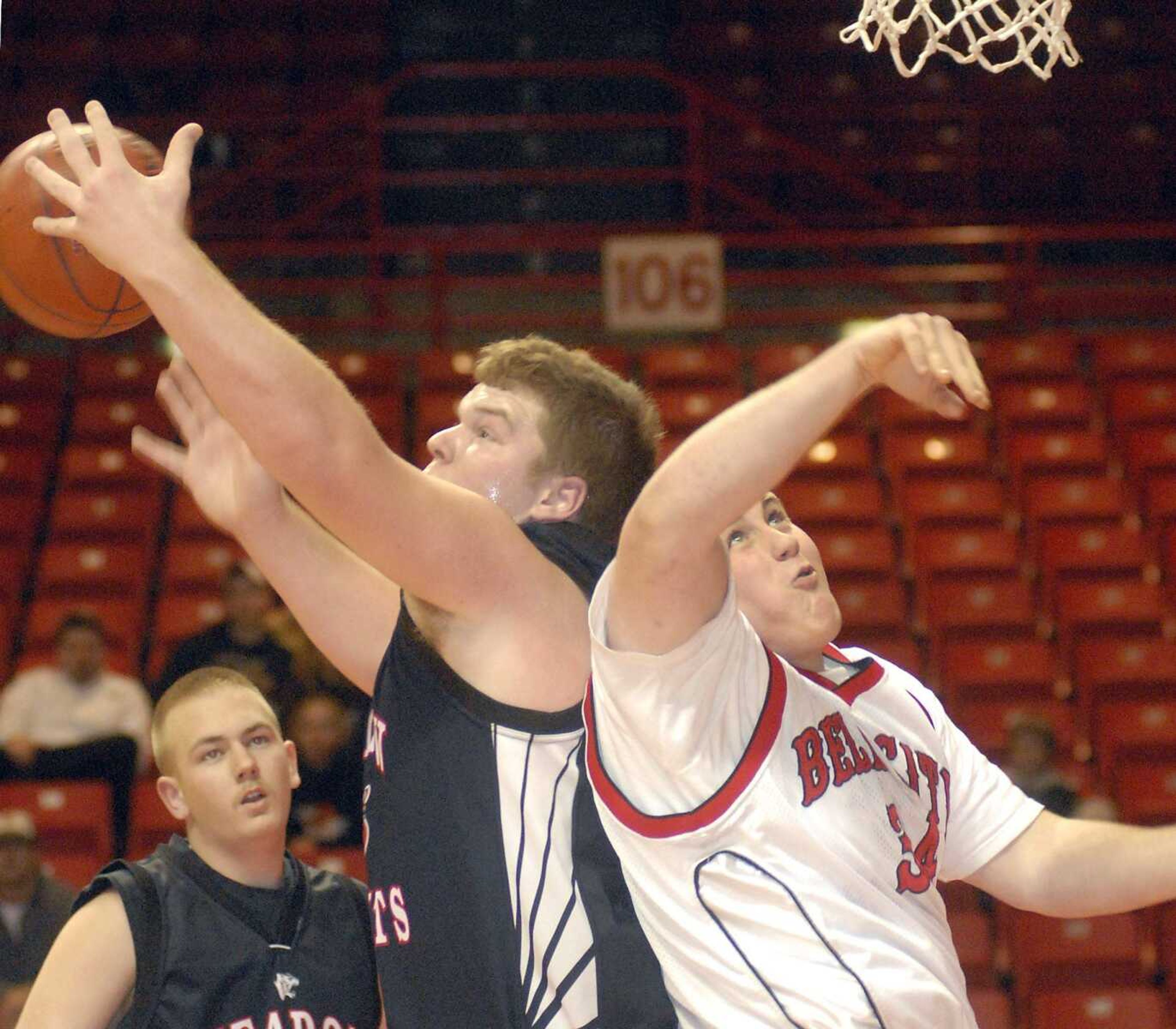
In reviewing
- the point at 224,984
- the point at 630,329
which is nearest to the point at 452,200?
the point at 630,329

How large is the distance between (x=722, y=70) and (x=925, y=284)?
2.33m

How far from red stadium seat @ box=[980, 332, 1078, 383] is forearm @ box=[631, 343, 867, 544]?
7354mm

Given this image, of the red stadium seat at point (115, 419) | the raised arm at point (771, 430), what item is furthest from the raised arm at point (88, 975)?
the red stadium seat at point (115, 419)

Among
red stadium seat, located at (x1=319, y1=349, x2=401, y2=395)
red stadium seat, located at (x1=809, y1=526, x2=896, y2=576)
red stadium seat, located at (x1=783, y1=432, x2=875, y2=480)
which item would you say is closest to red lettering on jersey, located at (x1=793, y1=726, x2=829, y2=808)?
red stadium seat, located at (x1=809, y1=526, x2=896, y2=576)

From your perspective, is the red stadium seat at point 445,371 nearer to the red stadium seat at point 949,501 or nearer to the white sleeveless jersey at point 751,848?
the red stadium seat at point 949,501

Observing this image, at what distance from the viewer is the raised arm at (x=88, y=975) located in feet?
8.55

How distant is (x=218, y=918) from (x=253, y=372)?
1288 millimetres

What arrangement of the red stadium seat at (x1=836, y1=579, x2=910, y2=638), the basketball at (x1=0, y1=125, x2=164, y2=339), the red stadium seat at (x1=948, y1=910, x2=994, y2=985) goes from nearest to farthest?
the basketball at (x1=0, y1=125, x2=164, y2=339), the red stadium seat at (x1=948, y1=910, x2=994, y2=985), the red stadium seat at (x1=836, y1=579, x2=910, y2=638)

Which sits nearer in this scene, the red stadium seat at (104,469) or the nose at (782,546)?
the nose at (782,546)

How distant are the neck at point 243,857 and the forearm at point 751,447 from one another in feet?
4.59

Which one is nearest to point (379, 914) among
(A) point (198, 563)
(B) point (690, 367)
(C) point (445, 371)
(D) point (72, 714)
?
(D) point (72, 714)

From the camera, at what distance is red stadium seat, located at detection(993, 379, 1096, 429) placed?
8.70m

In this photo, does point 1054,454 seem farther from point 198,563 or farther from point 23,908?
point 23,908

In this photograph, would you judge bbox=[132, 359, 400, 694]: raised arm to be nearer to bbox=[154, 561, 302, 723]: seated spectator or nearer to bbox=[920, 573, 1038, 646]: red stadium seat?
bbox=[154, 561, 302, 723]: seated spectator
